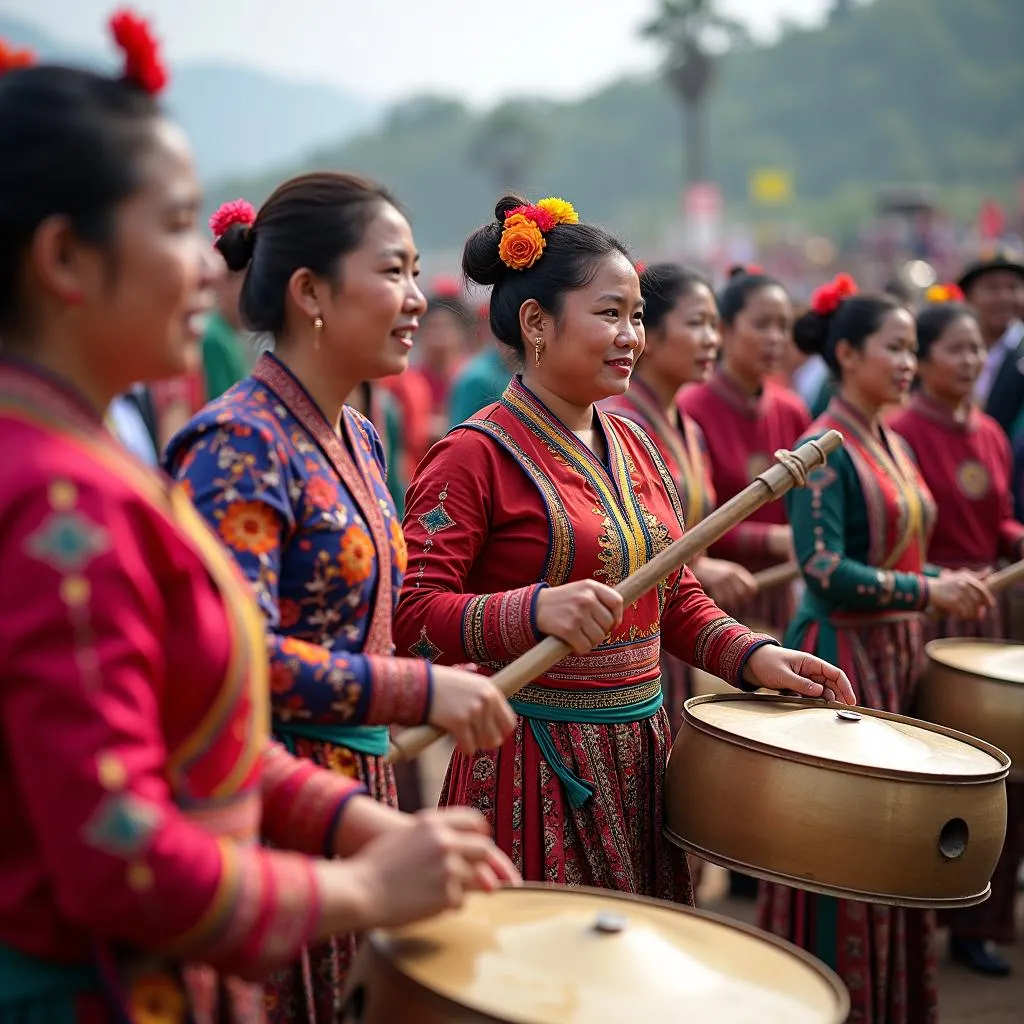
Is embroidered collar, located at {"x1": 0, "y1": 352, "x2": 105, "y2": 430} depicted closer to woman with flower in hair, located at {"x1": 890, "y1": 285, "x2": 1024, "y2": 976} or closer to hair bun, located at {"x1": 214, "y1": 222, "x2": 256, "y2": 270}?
hair bun, located at {"x1": 214, "y1": 222, "x2": 256, "y2": 270}

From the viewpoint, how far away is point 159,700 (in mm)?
1332

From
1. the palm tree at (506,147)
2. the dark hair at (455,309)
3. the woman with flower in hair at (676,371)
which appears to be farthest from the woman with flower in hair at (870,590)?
the palm tree at (506,147)

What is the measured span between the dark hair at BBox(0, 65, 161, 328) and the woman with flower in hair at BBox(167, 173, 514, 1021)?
553 mm

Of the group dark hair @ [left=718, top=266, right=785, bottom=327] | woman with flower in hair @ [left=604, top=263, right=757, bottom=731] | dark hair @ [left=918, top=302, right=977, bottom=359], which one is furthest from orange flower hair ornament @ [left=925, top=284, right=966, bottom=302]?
woman with flower in hair @ [left=604, top=263, right=757, bottom=731]

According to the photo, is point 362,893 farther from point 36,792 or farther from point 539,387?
point 539,387

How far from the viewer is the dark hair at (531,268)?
8.95 feet

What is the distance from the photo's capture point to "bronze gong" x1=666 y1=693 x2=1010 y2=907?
2.21 metres

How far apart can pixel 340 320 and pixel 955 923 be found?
3.32 meters

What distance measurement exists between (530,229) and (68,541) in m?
1.71

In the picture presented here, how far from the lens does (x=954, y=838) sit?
7.47 ft

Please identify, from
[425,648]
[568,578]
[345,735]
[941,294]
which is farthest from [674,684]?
[345,735]

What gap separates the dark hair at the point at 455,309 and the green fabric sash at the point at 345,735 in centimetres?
189

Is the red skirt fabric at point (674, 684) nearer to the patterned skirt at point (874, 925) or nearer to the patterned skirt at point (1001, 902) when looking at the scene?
the patterned skirt at point (874, 925)

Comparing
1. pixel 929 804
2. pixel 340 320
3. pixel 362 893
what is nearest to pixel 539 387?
pixel 340 320
